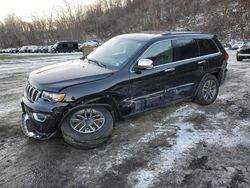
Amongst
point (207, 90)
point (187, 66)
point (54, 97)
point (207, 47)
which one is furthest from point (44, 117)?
point (207, 47)

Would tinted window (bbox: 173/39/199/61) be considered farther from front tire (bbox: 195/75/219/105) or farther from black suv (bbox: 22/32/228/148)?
front tire (bbox: 195/75/219/105)

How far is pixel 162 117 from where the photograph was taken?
547 cm

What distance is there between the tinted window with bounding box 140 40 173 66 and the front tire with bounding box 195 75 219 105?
1.25 meters

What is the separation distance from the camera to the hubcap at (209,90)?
6111mm

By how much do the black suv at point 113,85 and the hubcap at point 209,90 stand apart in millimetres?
A: 49

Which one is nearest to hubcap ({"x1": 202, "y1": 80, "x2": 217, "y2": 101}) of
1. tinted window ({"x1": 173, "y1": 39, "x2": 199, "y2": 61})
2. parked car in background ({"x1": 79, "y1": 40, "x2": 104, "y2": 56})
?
tinted window ({"x1": 173, "y1": 39, "x2": 199, "y2": 61})

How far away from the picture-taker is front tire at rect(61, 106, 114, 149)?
408 centimetres

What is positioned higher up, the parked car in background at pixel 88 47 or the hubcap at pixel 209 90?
the parked car in background at pixel 88 47

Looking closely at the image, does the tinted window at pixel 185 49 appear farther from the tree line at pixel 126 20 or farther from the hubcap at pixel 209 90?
the tree line at pixel 126 20

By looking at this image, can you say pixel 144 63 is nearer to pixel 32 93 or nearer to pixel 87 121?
pixel 87 121

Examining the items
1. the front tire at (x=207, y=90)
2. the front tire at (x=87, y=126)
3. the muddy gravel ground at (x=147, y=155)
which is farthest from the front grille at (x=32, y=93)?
the front tire at (x=207, y=90)

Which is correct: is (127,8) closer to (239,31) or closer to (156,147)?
(239,31)

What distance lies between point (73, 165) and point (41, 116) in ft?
2.96

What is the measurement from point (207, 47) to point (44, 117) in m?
4.00
